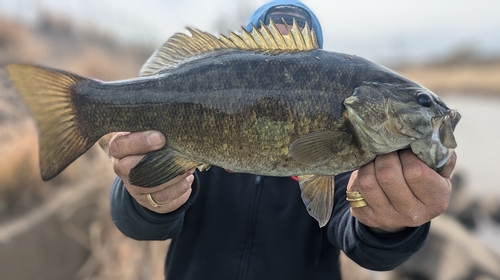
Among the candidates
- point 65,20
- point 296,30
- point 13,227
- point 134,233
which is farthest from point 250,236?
point 65,20

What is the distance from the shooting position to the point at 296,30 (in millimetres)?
1590

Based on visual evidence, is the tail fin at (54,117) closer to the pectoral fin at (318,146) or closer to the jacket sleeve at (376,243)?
the pectoral fin at (318,146)

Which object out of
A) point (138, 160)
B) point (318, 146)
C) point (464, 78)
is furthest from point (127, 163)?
point (464, 78)

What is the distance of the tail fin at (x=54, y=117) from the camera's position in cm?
162

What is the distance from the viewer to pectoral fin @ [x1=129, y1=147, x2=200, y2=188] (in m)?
1.61

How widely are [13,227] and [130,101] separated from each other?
3.91 metres

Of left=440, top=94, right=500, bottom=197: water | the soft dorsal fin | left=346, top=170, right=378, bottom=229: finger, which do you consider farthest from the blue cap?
left=440, top=94, right=500, bottom=197: water

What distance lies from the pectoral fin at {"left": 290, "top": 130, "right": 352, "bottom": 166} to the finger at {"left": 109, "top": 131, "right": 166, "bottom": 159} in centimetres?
59

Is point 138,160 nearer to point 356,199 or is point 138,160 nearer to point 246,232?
point 246,232

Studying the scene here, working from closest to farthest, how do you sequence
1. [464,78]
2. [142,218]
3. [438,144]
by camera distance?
[438,144], [142,218], [464,78]

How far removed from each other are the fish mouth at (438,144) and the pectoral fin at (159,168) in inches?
37.2

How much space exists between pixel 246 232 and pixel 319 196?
0.75 m

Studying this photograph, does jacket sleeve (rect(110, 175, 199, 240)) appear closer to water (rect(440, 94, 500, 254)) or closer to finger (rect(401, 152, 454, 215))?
finger (rect(401, 152, 454, 215))

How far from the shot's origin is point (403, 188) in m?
1.43
